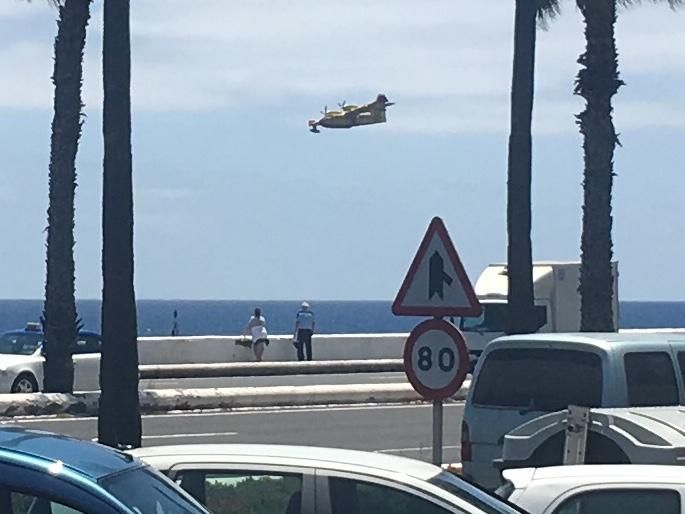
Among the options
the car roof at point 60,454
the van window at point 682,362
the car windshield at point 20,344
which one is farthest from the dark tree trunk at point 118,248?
the car windshield at point 20,344

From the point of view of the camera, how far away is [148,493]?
16.7 feet

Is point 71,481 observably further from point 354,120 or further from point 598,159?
point 354,120

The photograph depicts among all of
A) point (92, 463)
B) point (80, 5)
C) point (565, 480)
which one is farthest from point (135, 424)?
point (80, 5)

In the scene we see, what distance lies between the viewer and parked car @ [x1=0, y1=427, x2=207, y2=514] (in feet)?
15.4

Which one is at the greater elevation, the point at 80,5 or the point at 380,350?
the point at 80,5

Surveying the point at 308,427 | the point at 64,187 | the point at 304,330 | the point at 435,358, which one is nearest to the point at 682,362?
the point at 435,358

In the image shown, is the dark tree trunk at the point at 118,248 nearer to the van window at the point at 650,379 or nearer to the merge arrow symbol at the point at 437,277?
the merge arrow symbol at the point at 437,277

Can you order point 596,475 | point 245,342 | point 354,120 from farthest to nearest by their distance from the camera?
point 354,120 < point 245,342 < point 596,475

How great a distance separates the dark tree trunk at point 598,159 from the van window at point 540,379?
8651 millimetres

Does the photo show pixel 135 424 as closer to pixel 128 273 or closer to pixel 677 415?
pixel 128 273

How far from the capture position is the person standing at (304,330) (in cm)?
3562

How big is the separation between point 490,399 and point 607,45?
32.2 feet

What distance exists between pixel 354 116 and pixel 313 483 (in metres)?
37.6

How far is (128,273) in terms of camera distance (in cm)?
1510
